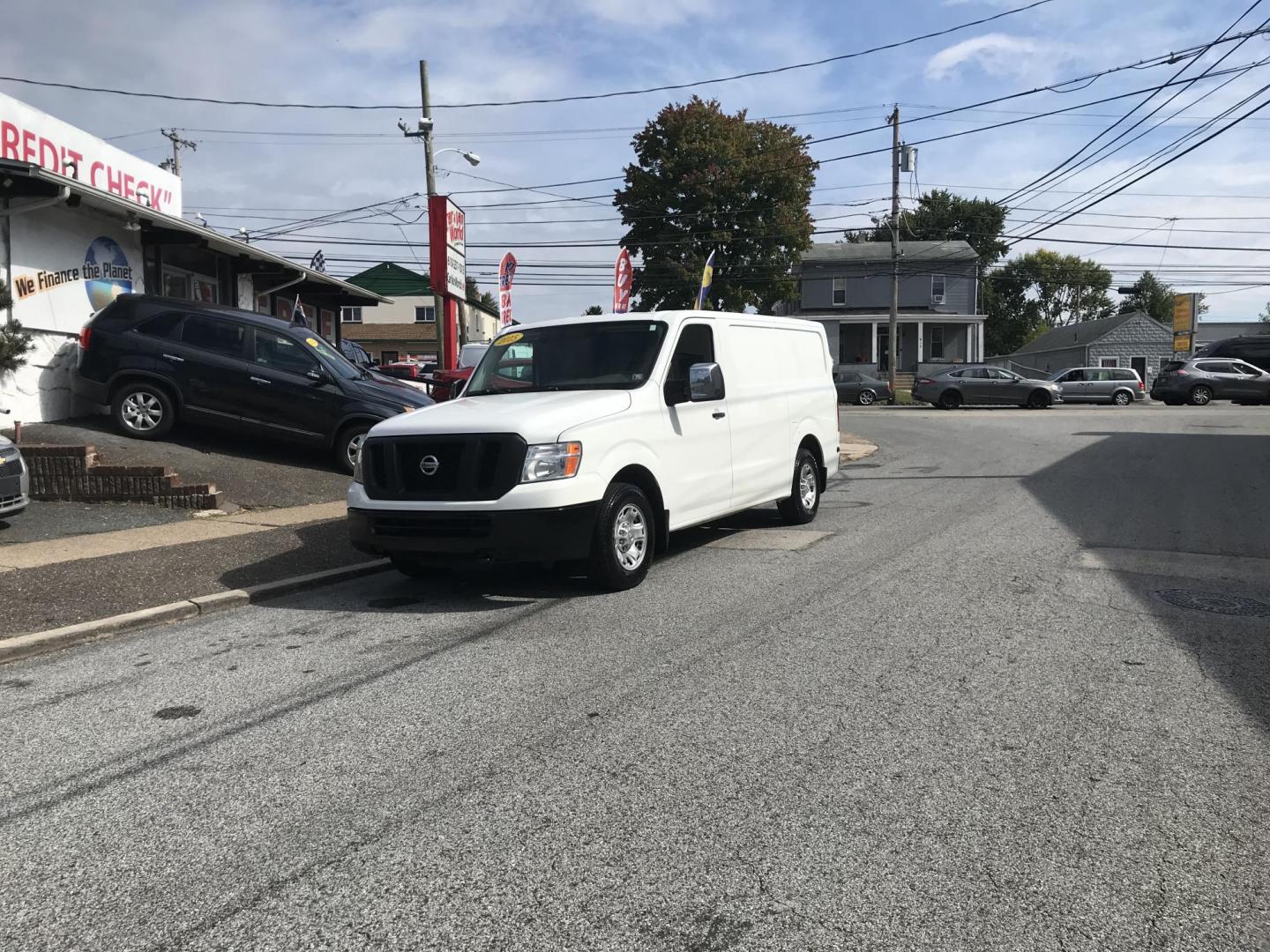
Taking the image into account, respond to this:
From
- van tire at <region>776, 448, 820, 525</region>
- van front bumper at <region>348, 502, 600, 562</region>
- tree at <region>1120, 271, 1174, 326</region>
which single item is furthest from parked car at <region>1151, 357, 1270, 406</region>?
tree at <region>1120, 271, 1174, 326</region>

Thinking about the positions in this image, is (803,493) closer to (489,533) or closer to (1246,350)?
(489,533)

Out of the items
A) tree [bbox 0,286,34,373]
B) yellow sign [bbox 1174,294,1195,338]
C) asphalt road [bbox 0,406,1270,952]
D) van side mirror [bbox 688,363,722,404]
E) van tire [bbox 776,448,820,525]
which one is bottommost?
asphalt road [bbox 0,406,1270,952]

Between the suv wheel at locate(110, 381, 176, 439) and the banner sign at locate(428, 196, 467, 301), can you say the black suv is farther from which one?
the banner sign at locate(428, 196, 467, 301)

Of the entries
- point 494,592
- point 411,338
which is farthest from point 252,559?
point 411,338

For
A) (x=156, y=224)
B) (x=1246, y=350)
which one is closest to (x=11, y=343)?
(x=156, y=224)

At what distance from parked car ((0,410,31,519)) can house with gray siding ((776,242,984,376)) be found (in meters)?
47.7

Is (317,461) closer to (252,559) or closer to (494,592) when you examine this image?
(252,559)

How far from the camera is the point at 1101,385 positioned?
3875 cm

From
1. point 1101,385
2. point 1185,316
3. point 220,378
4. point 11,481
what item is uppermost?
point 1185,316

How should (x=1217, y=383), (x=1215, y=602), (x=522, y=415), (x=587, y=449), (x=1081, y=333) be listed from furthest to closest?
(x=1081, y=333) → (x=1217, y=383) → (x=522, y=415) → (x=587, y=449) → (x=1215, y=602)

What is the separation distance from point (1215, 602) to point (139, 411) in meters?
11.9

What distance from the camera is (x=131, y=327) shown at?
12.9 m

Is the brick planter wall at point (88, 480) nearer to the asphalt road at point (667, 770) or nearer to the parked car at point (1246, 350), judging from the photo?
the asphalt road at point (667, 770)

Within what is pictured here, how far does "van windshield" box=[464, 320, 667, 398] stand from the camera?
8.14 meters
